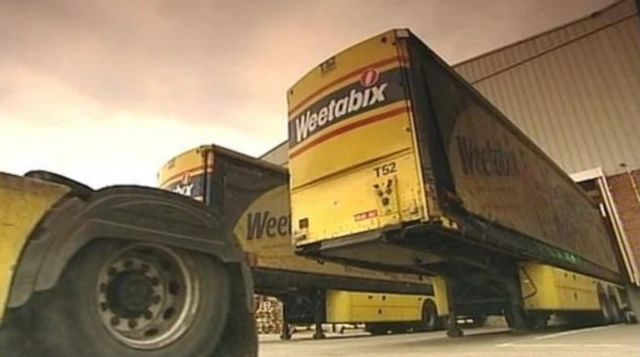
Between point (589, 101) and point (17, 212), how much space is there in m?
17.9

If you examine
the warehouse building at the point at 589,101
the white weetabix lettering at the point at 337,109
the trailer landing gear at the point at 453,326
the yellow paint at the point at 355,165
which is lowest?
the trailer landing gear at the point at 453,326

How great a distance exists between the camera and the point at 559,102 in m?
16.9

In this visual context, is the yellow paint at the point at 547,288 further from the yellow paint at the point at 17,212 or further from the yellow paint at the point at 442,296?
the yellow paint at the point at 17,212

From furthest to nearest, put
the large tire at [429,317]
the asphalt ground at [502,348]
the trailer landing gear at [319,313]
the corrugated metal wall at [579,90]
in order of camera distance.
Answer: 1. the corrugated metal wall at [579,90]
2. the large tire at [429,317]
3. the trailer landing gear at [319,313]
4. the asphalt ground at [502,348]

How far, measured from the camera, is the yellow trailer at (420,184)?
4.87 m

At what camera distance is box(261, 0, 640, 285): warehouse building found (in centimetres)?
1500

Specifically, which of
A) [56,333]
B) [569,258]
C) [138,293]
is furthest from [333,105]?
[569,258]

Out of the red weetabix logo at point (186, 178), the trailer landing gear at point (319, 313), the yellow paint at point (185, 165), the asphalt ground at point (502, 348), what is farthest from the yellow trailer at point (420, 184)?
the trailer landing gear at point (319, 313)

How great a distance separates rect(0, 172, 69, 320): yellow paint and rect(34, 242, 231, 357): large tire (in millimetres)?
183

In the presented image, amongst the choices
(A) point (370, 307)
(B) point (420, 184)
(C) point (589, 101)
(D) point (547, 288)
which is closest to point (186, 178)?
(B) point (420, 184)

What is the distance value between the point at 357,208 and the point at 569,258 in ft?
16.8

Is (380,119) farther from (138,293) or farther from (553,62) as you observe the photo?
(553,62)

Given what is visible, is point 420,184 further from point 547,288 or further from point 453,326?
point 547,288

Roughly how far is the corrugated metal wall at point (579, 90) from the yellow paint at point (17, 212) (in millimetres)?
16123
